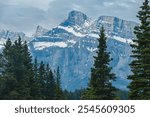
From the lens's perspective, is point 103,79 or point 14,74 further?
point 14,74

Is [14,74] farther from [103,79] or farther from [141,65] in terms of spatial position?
[141,65]

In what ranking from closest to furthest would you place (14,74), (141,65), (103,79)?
(141,65) < (103,79) < (14,74)

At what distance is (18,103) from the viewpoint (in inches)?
422

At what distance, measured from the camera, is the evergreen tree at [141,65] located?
3694 cm

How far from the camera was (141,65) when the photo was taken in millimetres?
36688

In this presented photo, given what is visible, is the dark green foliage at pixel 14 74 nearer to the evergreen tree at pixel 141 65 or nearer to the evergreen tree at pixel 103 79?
the evergreen tree at pixel 103 79

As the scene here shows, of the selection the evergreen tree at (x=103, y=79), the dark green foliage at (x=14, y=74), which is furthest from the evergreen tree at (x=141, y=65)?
the dark green foliage at (x=14, y=74)

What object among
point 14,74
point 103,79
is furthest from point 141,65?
point 14,74

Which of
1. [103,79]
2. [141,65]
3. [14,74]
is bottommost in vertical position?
[14,74]

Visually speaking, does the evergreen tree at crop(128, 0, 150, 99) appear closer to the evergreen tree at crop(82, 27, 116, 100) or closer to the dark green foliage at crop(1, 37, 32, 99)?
the evergreen tree at crop(82, 27, 116, 100)

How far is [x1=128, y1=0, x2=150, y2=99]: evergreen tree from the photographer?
36938 mm

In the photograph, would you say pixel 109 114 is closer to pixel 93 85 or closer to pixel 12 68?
pixel 93 85

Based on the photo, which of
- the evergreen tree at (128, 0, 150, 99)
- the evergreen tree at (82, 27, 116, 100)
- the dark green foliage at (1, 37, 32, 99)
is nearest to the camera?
the evergreen tree at (128, 0, 150, 99)

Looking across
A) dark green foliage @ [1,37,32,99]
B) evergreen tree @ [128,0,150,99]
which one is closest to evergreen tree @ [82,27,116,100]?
evergreen tree @ [128,0,150,99]
